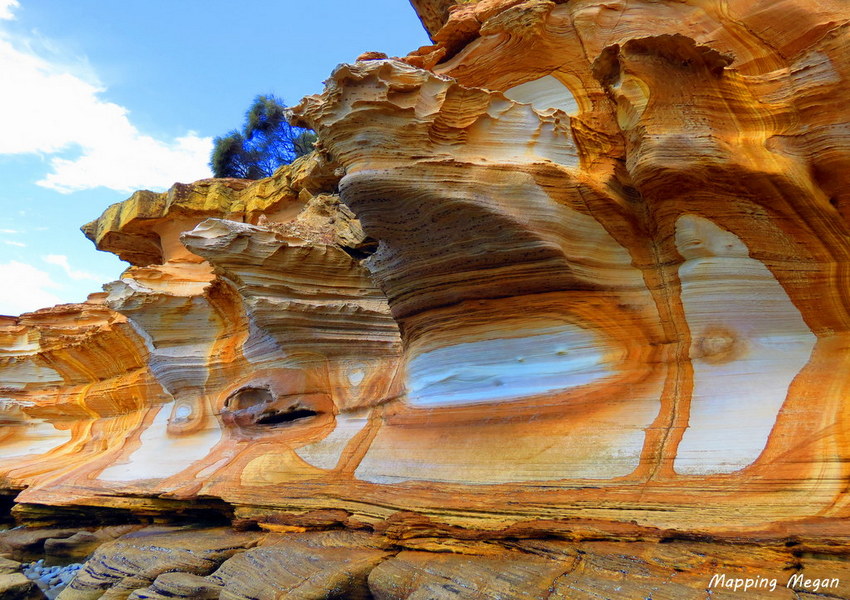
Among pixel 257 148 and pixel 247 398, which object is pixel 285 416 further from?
pixel 257 148

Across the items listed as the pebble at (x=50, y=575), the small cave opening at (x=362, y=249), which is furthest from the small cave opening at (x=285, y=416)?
the pebble at (x=50, y=575)

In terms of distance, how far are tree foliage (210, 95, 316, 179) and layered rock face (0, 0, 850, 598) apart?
10172mm

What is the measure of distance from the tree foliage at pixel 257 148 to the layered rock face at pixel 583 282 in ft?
33.4

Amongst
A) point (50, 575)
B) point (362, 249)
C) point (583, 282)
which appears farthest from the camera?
point (362, 249)

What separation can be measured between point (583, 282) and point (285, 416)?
9.94ft

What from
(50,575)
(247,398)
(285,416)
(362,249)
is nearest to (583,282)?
(362,249)

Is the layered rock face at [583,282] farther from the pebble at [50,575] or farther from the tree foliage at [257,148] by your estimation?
the tree foliage at [257,148]

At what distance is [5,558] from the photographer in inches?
206

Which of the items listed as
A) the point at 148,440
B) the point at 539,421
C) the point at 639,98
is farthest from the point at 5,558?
the point at 639,98

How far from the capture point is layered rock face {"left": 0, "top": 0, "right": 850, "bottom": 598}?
258cm

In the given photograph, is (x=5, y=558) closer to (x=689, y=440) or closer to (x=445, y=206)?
(x=445, y=206)

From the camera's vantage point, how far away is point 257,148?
1429 cm

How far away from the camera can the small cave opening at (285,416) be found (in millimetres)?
4794

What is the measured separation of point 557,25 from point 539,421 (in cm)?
303
